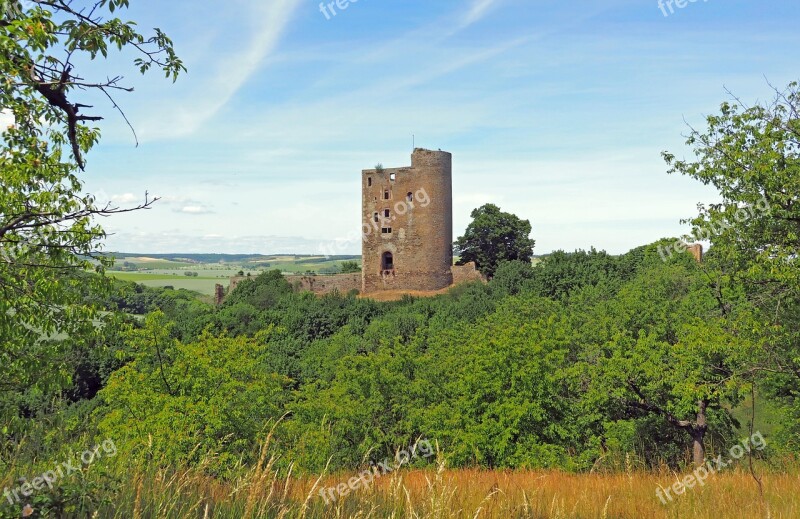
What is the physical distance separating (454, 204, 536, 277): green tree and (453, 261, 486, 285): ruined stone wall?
1043mm

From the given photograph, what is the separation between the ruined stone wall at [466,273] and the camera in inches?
2060

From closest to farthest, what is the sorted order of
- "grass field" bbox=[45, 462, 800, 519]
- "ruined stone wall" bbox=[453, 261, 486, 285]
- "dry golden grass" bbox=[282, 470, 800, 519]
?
"grass field" bbox=[45, 462, 800, 519], "dry golden grass" bbox=[282, 470, 800, 519], "ruined stone wall" bbox=[453, 261, 486, 285]

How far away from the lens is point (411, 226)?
168 ft

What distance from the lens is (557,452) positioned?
1853 centimetres

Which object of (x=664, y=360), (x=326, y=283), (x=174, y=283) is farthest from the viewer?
(x=174, y=283)

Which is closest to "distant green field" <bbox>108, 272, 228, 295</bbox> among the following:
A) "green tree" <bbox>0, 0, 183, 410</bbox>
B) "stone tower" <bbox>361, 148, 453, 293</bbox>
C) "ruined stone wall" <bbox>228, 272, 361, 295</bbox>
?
"ruined stone wall" <bbox>228, 272, 361, 295</bbox>

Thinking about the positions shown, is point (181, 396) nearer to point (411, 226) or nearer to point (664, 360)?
point (664, 360)

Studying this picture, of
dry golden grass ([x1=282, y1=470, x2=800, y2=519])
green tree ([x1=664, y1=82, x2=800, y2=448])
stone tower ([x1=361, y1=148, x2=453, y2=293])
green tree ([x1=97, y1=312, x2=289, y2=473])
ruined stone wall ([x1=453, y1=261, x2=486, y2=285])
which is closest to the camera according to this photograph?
dry golden grass ([x1=282, y1=470, x2=800, y2=519])

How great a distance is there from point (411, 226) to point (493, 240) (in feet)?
25.8

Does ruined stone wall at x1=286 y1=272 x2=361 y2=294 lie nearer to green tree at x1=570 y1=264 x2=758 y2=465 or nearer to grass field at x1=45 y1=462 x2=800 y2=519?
green tree at x1=570 y1=264 x2=758 y2=465

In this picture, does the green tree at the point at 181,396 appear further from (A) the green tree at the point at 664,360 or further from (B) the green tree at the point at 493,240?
(B) the green tree at the point at 493,240

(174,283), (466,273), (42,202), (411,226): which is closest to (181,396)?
(42,202)

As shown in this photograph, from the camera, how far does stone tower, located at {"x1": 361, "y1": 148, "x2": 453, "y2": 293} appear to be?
2007 inches

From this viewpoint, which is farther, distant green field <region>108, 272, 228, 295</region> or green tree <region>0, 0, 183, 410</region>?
distant green field <region>108, 272, 228, 295</region>
